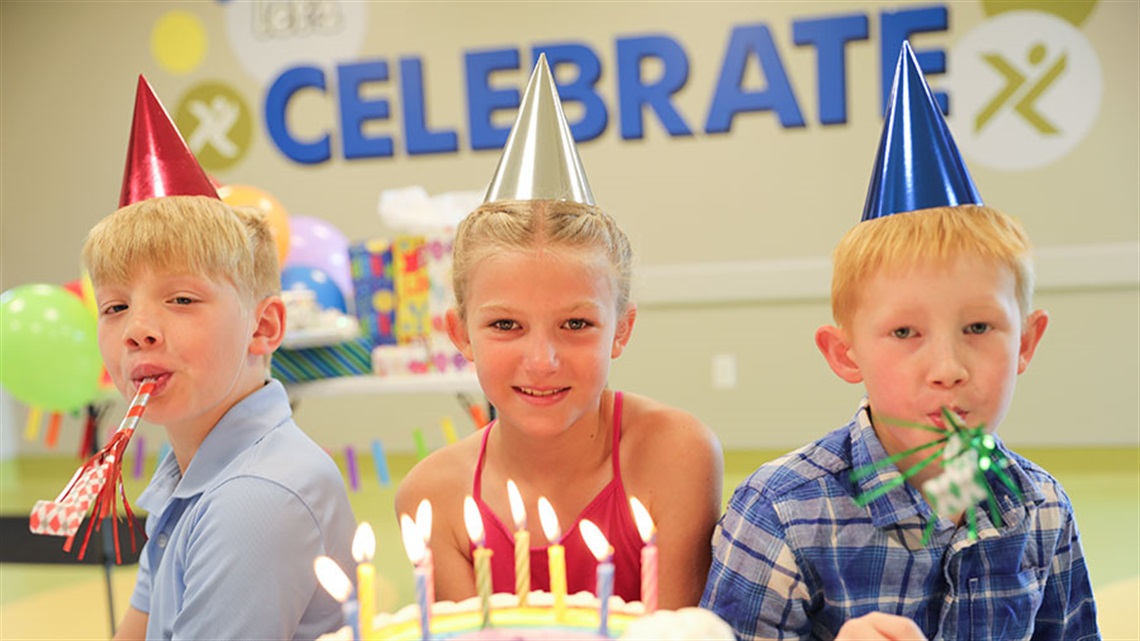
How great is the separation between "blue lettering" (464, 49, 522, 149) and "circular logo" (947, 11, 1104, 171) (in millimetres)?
2363

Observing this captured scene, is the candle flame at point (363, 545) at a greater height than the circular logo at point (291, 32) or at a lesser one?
lesser


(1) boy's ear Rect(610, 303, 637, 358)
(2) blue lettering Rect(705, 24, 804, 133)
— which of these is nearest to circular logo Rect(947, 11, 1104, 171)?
(2) blue lettering Rect(705, 24, 804, 133)

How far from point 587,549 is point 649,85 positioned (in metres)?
4.44

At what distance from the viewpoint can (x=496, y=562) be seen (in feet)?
5.53

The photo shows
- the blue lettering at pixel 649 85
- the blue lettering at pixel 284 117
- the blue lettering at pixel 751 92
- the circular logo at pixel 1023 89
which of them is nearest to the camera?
the circular logo at pixel 1023 89

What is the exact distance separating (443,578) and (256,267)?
58 cm

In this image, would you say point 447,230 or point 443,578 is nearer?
point 443,578

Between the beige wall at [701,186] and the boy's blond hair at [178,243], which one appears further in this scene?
the beige wall at [701,186]

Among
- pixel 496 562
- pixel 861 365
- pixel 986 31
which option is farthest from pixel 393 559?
pixel 986 31

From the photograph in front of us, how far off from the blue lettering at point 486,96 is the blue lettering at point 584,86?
21 cm

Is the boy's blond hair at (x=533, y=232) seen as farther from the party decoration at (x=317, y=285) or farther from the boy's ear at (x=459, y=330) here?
the party decoration at (x=317, y=285)

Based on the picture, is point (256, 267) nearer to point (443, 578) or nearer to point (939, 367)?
point (443, 578)

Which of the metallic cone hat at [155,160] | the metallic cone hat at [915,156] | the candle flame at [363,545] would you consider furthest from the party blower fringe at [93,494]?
the metallic cone hat at [915,156]

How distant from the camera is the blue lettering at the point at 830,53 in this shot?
545cm
